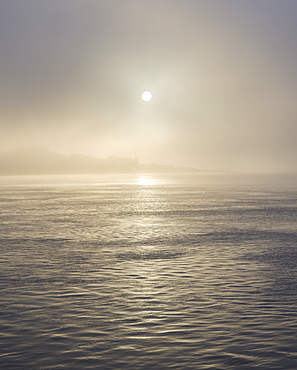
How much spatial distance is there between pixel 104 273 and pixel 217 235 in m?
19.2

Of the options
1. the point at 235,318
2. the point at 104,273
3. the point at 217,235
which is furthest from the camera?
the point at 217,235

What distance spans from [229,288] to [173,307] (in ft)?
14.5

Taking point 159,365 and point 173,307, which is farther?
point 173,307

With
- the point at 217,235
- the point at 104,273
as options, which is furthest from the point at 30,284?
the point at 217,235

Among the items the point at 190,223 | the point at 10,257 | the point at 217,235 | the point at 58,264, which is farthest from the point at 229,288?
the point at 190,223

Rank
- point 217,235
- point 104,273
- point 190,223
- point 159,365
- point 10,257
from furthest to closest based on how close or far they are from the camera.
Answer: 1. point 190,223
2. point 217,235
3. point 10,257
4. point 104,273
5. point 159,365

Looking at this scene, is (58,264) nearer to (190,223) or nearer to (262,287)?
(262,287)

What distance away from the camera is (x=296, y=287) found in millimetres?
23797

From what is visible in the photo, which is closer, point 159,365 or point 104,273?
point 159,365

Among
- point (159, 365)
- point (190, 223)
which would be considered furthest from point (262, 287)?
point (190, 223)

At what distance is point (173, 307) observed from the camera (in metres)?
20.4

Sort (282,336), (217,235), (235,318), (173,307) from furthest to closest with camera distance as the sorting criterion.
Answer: (217,235) → (173,307) → (235,318) → (282,336)

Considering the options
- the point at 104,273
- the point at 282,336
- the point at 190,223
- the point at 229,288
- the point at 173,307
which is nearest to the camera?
the point at 282,336

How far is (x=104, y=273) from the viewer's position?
27453 mm
